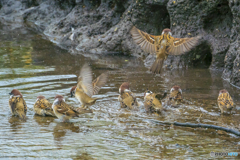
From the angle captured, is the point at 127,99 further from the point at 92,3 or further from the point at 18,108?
the point at 92,3

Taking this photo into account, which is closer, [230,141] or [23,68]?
[230,141]

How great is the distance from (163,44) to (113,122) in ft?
8.77

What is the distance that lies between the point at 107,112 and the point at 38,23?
15.7 metres

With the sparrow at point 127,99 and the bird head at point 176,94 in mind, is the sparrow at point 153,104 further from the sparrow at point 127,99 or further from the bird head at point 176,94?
the bird head at point 176,94

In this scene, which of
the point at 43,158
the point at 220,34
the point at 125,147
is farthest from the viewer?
the point at 220,34

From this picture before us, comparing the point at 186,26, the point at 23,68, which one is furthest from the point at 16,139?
the point at 186,26

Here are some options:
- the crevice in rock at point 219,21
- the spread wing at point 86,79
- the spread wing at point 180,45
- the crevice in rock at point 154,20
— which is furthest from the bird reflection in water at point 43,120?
the crevice in rock at point 154,20

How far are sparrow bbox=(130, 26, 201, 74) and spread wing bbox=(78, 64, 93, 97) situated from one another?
180cm

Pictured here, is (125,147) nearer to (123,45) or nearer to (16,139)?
(16,139)

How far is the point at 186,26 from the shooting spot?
10938 millimetres

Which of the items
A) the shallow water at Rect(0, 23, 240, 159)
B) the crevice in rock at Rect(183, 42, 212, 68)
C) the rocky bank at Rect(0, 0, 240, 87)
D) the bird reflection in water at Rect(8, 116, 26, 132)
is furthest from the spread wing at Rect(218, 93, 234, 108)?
the crevice in rock at Rect(183, 42, 212, 68)

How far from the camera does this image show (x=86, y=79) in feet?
22.1

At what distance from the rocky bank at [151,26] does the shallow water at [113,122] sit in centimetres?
65

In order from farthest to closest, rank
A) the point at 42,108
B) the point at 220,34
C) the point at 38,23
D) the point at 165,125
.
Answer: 1. the point at 38,23
2. the point at 220,34
3. the point at 42,108
4. the point at 165,125
